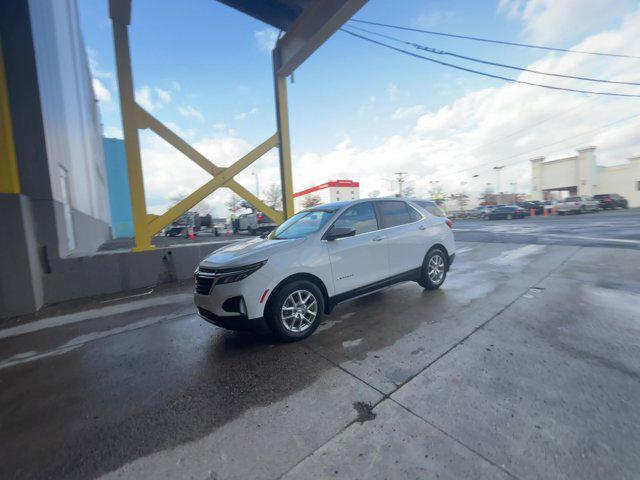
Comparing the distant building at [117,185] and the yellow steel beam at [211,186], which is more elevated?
the distant building at [117,185]

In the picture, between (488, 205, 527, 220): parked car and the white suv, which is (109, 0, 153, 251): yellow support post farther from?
(488, 205, 527, 220): parked car

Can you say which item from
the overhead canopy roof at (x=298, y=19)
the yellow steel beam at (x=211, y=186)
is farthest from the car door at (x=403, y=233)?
the yellow steel beam at (x=211, y=186)

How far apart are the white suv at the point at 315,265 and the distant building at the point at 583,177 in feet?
163

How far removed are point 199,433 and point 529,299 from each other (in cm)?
489

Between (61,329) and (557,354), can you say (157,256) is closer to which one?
(61,329)

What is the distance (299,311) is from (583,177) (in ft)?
176

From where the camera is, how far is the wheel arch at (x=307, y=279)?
3.31 metres

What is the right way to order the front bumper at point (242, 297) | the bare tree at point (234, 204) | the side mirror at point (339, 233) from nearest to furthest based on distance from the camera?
the front bumper at point (242, 297), the side mirror at point (339, 233), the bare tree at point (234, 204)

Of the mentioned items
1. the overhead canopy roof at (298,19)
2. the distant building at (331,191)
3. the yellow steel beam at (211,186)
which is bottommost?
the yellow steel beam at (211,186)

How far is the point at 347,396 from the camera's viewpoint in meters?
2.42

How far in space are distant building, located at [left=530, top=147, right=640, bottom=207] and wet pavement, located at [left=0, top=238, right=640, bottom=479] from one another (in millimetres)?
48626

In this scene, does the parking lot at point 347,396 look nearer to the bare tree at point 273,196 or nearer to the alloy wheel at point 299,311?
the alloy wheel at point 299,311

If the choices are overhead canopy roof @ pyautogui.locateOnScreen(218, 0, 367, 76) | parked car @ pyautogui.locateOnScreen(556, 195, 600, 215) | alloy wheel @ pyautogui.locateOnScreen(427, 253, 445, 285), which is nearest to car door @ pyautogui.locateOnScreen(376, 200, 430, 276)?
alloy wheel @ pyautogui.locateOnScreen(427, 253, 445, 285)

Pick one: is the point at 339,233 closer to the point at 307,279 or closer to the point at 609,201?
the point at 307,279
